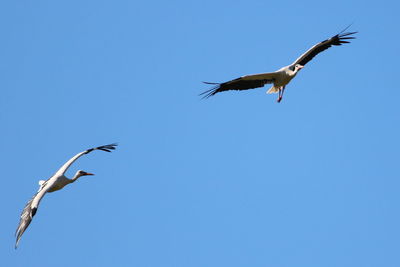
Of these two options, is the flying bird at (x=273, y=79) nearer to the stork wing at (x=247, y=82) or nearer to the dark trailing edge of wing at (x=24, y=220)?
the stork wing at (x=247, y=82)

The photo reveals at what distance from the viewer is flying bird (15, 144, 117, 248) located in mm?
13930

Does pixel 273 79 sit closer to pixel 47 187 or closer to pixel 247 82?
pixel 247 82

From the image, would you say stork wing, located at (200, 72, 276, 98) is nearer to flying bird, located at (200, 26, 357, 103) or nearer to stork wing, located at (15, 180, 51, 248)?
flying bird, located at (200, 26, 357, 103)

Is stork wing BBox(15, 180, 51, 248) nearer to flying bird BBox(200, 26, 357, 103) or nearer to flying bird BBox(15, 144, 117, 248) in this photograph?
flying bird BBox(15, 144, 117, 248)

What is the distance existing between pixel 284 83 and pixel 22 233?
7.08 m

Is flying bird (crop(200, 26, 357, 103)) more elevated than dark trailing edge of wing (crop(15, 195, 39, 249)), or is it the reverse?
flying bird (crop(200, 26, 357, 103))

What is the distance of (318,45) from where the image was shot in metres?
18.3

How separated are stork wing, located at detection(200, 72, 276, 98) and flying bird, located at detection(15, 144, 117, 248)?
262cm

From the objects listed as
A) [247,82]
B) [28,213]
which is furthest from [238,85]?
[28,213]

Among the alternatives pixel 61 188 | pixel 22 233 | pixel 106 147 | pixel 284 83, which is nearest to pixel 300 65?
pixel 284 83

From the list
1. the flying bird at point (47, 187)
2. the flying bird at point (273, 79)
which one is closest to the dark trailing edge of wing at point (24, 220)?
the flying bird at point (47, 187)

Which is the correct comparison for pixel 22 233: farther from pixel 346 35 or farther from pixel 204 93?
pixel 346 35

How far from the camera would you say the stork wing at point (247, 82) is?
1722 cm

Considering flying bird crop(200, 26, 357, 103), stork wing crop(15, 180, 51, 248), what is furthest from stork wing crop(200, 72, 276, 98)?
stork wing crop(15, 180, 51, 248)
